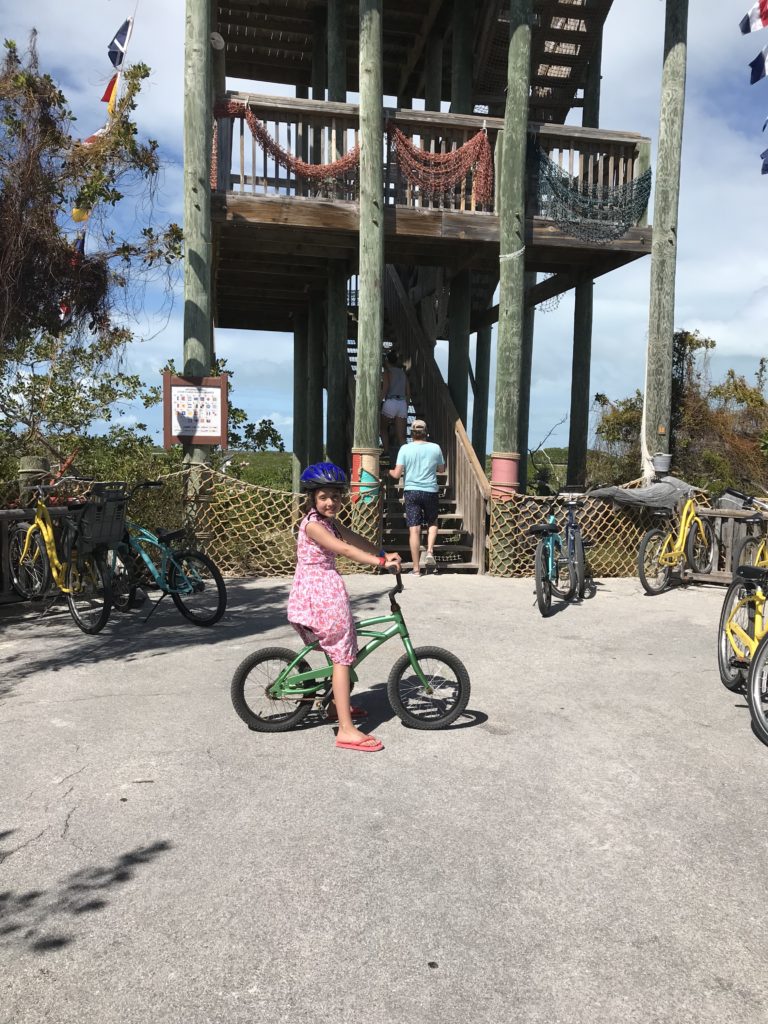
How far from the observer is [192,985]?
2.47 meters

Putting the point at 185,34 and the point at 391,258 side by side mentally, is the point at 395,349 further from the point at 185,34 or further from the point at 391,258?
the point at 185,34

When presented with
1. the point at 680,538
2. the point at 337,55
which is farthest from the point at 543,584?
the point at 337,55

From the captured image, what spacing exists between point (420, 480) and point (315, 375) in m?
8.81

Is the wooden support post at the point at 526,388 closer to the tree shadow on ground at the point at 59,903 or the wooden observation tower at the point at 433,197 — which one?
the wooden observation tower at the point at 433,197

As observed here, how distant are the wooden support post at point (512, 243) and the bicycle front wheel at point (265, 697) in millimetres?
6854

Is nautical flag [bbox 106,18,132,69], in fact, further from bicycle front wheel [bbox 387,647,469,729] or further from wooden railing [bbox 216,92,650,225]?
bicycle front wheel [bbox 387,647,469,729]

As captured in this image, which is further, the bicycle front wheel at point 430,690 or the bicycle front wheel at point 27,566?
the bicycle front wheel at point 27,566

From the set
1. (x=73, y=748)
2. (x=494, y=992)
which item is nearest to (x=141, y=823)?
(x=73, y=748)

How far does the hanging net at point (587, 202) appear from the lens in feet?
38.8

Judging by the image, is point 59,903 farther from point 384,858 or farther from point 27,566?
point 27,566

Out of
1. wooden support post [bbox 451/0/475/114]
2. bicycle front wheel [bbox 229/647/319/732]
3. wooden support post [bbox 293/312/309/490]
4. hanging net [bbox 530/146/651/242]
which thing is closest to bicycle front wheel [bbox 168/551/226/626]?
bicycle front wheel [bbox 229/647/319/732]

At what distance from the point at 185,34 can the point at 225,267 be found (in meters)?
4.12

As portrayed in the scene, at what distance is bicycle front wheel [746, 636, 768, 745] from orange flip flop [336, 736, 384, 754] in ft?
6.51

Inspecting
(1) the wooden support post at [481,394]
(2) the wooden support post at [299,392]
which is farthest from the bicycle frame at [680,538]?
(2) the wooden support post at [299,392]
